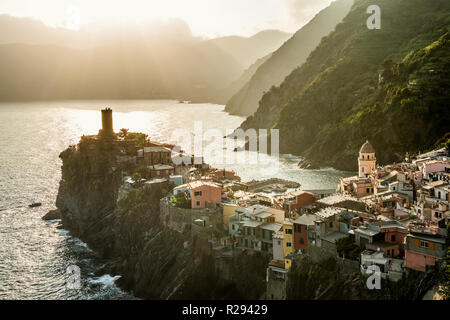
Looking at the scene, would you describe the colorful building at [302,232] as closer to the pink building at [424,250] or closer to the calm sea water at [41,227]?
the pink building at [424,250]

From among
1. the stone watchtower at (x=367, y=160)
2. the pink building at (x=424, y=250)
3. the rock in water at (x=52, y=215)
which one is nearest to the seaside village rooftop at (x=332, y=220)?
the pink building at (x=424, y=250)

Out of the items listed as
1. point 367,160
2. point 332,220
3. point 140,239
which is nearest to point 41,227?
point 140,239

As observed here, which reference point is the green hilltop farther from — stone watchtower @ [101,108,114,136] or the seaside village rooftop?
stone watchtower @ [101,108,114,136]

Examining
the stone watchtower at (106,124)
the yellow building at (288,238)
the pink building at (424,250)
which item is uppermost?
the stone watchtower at (106,124)

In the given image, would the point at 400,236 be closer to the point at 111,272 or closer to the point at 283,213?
the point at 283,213

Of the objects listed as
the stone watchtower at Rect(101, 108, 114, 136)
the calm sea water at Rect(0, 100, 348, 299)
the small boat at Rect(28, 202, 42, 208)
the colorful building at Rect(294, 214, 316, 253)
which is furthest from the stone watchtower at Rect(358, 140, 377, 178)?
the small boat at Rect(28, 202, 42, 208)

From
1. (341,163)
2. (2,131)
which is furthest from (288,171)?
(2,131)
